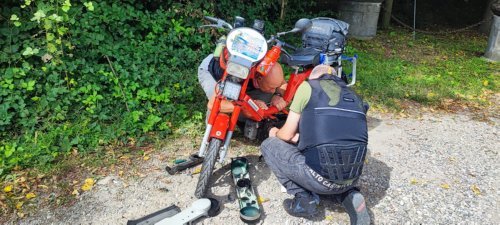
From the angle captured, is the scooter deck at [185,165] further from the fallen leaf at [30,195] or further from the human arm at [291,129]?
the fallen leaf at [30,195]

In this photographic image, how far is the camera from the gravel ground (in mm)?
3121

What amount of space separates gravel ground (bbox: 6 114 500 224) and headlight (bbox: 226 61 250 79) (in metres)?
1.01

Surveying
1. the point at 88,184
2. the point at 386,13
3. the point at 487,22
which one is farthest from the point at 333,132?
the point at 487,22

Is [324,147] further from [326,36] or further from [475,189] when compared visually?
[475,189]

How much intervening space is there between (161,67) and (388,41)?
6.18 metres

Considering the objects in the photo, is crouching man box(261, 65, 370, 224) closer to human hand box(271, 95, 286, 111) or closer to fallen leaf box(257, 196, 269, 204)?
fallen leaf box(257, 196, 269, 204)

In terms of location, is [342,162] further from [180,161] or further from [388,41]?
[388,41]

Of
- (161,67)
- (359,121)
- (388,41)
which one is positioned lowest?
(388,41)

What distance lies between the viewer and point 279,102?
12.2 feet

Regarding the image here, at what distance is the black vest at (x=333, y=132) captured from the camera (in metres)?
2.80

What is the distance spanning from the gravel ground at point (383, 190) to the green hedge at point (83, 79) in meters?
0.67

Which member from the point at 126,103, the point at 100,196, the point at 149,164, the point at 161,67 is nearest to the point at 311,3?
the point at 161,67

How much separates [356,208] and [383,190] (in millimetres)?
748

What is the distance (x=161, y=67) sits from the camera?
493 cm
